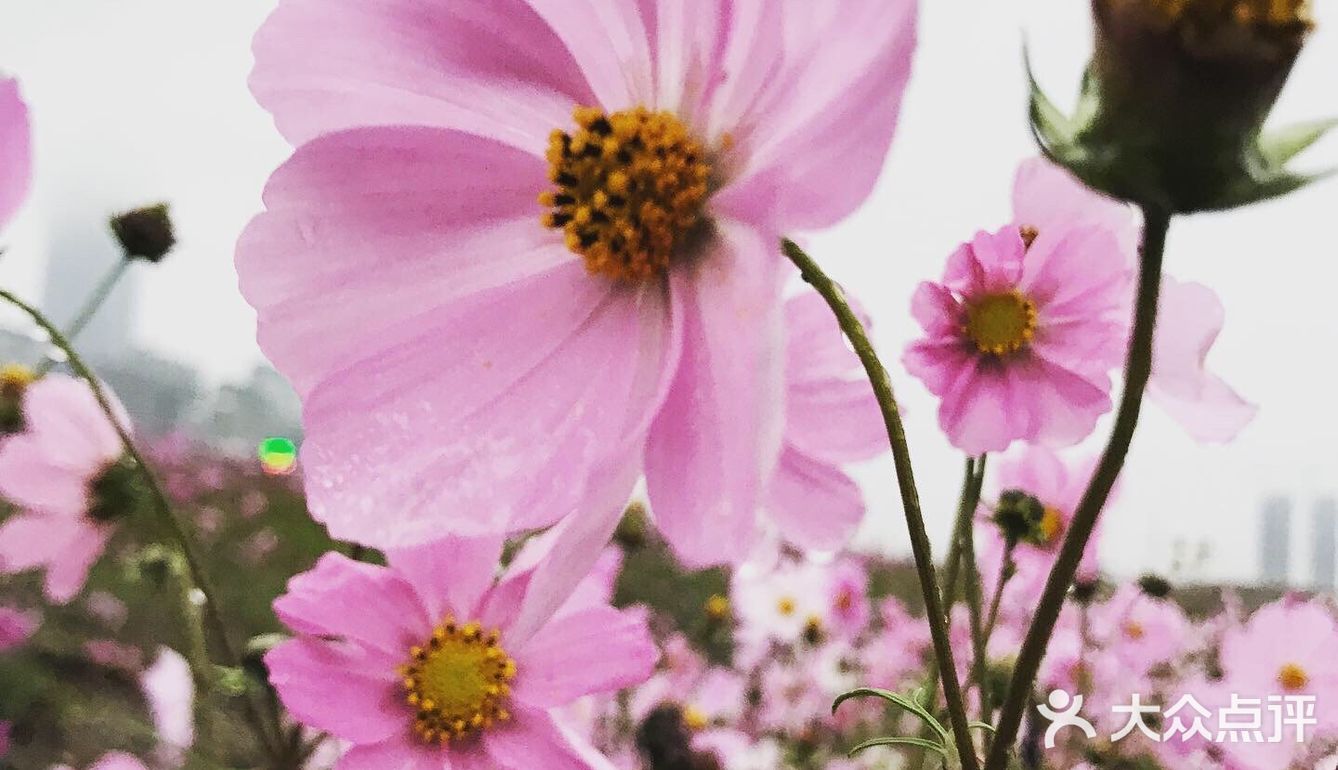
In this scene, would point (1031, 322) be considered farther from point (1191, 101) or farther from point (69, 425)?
point (69, 425)

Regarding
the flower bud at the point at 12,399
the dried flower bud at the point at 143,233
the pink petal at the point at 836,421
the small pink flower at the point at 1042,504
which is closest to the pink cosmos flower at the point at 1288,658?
the small pink flower at the point at 1042,504

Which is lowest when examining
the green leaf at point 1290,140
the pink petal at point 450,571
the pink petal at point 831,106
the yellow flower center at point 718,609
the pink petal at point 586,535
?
the yellow flower center at point 718,609

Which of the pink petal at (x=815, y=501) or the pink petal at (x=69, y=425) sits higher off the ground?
the pink petal at (x=815, y=501)

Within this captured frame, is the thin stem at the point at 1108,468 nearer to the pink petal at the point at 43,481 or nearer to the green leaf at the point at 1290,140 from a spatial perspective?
the green leaf at the point at 1290,140

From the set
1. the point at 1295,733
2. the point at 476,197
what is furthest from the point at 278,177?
the point at 1295,733

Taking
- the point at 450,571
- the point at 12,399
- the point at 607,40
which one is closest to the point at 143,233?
the point at 12,399

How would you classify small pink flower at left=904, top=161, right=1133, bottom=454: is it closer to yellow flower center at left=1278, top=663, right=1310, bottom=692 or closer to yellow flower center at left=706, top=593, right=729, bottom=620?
yellow flower center at left=1278, top=663, right=1310, bottom=692

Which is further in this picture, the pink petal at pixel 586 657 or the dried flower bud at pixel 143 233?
the dried flower bud at pixel 143 233

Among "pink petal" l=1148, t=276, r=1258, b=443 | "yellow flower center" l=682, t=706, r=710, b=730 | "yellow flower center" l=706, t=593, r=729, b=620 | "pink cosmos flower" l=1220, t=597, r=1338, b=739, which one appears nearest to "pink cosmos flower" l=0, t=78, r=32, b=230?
"pink petal" l=1148, t=276, r=1258, b=443
